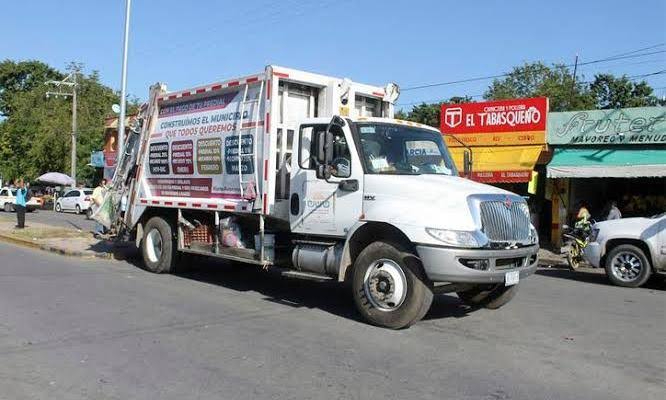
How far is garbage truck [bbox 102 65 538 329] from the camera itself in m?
7.15

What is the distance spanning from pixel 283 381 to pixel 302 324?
2220 mm

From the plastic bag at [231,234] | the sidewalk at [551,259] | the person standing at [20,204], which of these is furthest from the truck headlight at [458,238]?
the person standing at [20,204]

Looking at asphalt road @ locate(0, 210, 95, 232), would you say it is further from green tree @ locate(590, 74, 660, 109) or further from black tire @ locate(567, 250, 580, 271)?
green tree @ locate(590, 74, 660, 109)

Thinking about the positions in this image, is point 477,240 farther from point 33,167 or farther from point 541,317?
point 33,167

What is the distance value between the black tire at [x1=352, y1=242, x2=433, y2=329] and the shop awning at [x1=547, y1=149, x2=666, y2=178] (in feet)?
37.6

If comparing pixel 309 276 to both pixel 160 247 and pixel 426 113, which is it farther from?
pixel 426 113

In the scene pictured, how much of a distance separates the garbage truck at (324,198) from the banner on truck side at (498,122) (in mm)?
10246

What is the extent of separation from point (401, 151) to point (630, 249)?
248 inches

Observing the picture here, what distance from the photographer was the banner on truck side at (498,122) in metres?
19.2

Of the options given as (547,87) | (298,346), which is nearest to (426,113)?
(547,87)

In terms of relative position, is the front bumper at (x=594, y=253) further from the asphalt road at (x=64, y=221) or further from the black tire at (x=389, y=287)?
the asphalt road at (x=64, y=221)

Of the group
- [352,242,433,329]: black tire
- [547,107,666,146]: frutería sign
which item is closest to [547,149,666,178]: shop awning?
[547,107,666,146]: frutería sign

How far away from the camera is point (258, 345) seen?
6.47 meters

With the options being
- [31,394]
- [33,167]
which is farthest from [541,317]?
[33,167]
